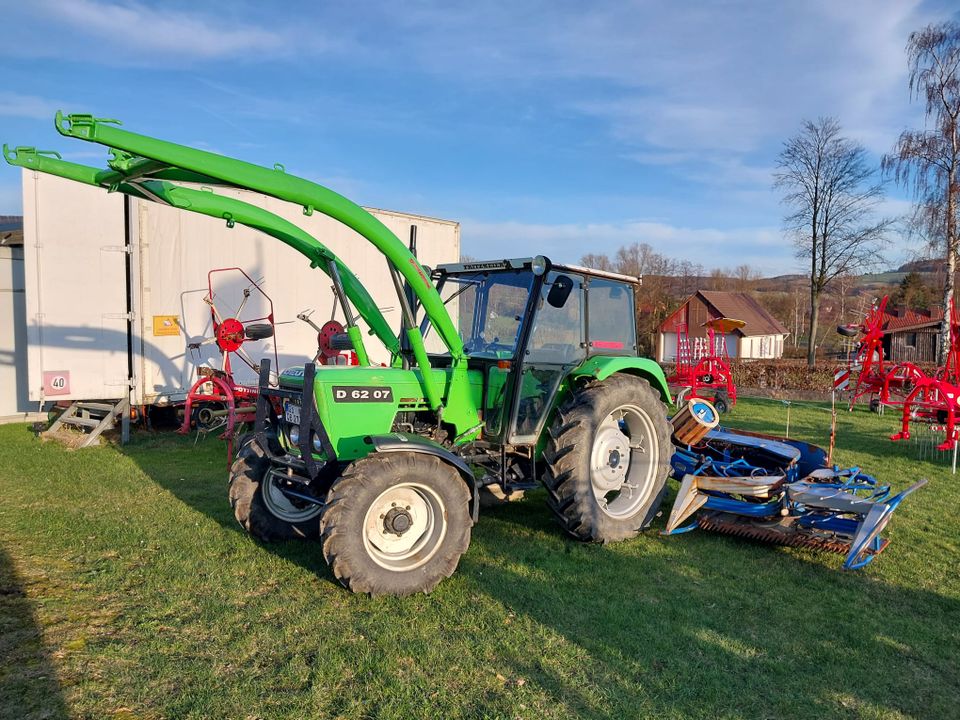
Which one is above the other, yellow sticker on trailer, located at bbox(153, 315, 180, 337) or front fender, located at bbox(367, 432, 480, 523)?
yellow sticker on trailer, located at bbox(153, 315, 180, 337)

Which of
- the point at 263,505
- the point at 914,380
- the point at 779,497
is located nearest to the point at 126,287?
the point at 263,505

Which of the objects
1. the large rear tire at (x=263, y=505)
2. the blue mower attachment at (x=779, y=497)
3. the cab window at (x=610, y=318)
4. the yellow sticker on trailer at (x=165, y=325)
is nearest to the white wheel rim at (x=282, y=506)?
the large rear tire at (x=263, y=505)

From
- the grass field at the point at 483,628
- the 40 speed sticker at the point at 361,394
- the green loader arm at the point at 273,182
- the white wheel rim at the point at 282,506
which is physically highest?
the green loader arm at the point at 273,182

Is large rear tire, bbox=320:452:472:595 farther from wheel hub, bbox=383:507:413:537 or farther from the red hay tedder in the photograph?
the red hay tedder

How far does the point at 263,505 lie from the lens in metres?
5.05

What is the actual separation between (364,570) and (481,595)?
754 millimetres

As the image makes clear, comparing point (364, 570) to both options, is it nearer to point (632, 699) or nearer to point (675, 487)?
point (632, 699)

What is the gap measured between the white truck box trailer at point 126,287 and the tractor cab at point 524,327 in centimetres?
449

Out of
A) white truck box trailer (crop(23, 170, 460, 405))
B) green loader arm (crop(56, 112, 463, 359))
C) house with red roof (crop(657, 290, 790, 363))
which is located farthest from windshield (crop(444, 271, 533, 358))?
house with red roof (crop(657, 290, 790, 363))

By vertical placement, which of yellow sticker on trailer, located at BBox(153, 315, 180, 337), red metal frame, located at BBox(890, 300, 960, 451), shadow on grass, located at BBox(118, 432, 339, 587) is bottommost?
shadow on grass, located at BBox(118, 432, 339, 587)

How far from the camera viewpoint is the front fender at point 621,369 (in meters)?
5.35

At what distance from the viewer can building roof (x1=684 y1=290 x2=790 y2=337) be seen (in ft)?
128

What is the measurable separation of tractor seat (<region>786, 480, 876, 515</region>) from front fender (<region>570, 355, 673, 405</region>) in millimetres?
1332

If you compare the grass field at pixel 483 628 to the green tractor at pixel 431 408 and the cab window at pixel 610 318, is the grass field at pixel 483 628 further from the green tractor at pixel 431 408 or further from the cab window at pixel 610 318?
the cab window at pixel 610 318
